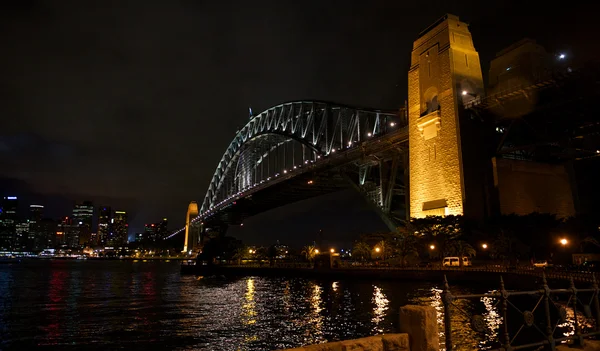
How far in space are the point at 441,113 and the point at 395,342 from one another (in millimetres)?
35509

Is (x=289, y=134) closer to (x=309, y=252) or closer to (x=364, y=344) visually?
(x=309, y=252)

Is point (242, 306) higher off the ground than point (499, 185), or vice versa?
point (499, 185)

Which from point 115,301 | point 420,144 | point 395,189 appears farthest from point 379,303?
point 395,189

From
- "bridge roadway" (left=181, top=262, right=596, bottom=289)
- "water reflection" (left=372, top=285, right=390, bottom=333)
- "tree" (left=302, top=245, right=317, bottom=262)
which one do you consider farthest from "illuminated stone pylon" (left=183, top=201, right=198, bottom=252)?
"water reflection" (left=372, top=285, right=390, bottom=333)

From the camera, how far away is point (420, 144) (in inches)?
1622

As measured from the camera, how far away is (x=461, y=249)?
33.3 meters

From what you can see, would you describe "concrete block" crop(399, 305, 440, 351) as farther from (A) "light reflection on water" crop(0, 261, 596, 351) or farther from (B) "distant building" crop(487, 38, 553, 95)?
(B) "distant building" crop(487, 38, 553, 95)

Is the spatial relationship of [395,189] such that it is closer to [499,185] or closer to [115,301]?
[499,185]

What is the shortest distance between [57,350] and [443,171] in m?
31.5

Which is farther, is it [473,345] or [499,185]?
[499,185]

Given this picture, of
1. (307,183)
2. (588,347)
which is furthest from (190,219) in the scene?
(588,347)

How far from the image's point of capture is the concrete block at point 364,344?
5.43 meters

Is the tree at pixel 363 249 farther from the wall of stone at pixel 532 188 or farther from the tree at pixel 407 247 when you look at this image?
the wall of stone at pixel 532 188

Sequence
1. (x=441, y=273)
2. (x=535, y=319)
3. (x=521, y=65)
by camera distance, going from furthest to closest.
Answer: (x=521, y=65)
(x=441, y=273)
(x=535, y=319)
